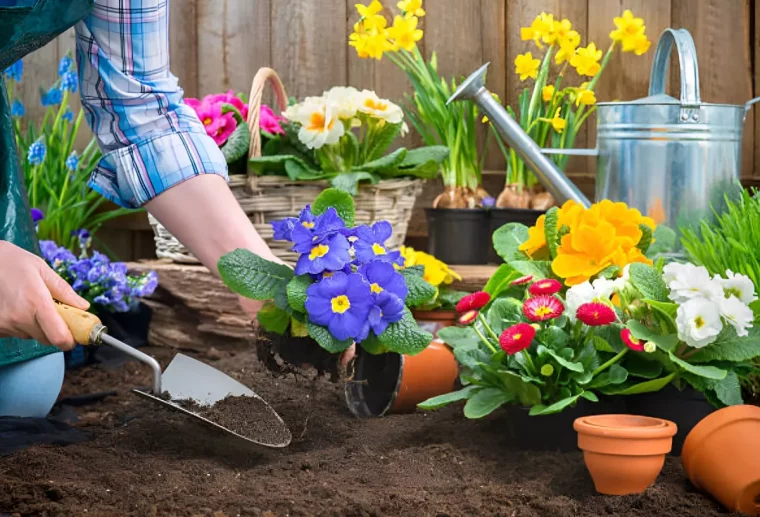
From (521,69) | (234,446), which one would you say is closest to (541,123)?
(521,69)

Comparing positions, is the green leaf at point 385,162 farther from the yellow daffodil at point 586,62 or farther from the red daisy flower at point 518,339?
the red daisy flower at point 518,339

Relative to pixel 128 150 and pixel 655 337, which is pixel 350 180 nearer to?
pixel 128 150

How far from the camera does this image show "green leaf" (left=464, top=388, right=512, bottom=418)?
1312 mm

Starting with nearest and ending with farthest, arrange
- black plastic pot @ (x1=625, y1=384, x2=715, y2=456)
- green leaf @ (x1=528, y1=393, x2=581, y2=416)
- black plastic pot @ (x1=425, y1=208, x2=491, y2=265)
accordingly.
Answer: green leaf @ (x1=528, y1=393, x2=581, y2=416), black plastic pot @ (x1=625, y1=384, x2=715, y2=456), black plastic pot @ (x1=425, y1=208, x2=491, y2=265)

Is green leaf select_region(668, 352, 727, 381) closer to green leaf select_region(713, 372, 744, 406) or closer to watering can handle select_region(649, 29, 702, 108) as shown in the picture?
green leaf select_region(713, 372, 744, 406)

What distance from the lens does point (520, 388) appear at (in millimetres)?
1318

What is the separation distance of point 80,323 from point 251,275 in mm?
276

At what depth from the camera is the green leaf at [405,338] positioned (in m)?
1.31

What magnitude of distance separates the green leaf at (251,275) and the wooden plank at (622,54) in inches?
59.4

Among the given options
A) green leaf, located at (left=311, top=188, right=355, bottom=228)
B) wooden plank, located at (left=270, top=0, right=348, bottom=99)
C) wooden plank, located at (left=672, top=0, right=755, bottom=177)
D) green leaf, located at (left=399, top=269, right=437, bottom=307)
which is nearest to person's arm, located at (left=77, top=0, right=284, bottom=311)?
green leaf, located at (left=311, top=188, right=355, bottom=228)

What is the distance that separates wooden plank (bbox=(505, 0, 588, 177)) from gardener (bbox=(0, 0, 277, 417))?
1.35 m

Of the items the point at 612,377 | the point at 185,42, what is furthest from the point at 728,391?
the point at 185,42

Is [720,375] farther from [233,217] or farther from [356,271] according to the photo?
[233,217]

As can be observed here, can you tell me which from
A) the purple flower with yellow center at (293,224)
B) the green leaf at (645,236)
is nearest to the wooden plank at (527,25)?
the green leaf at (645,236)
